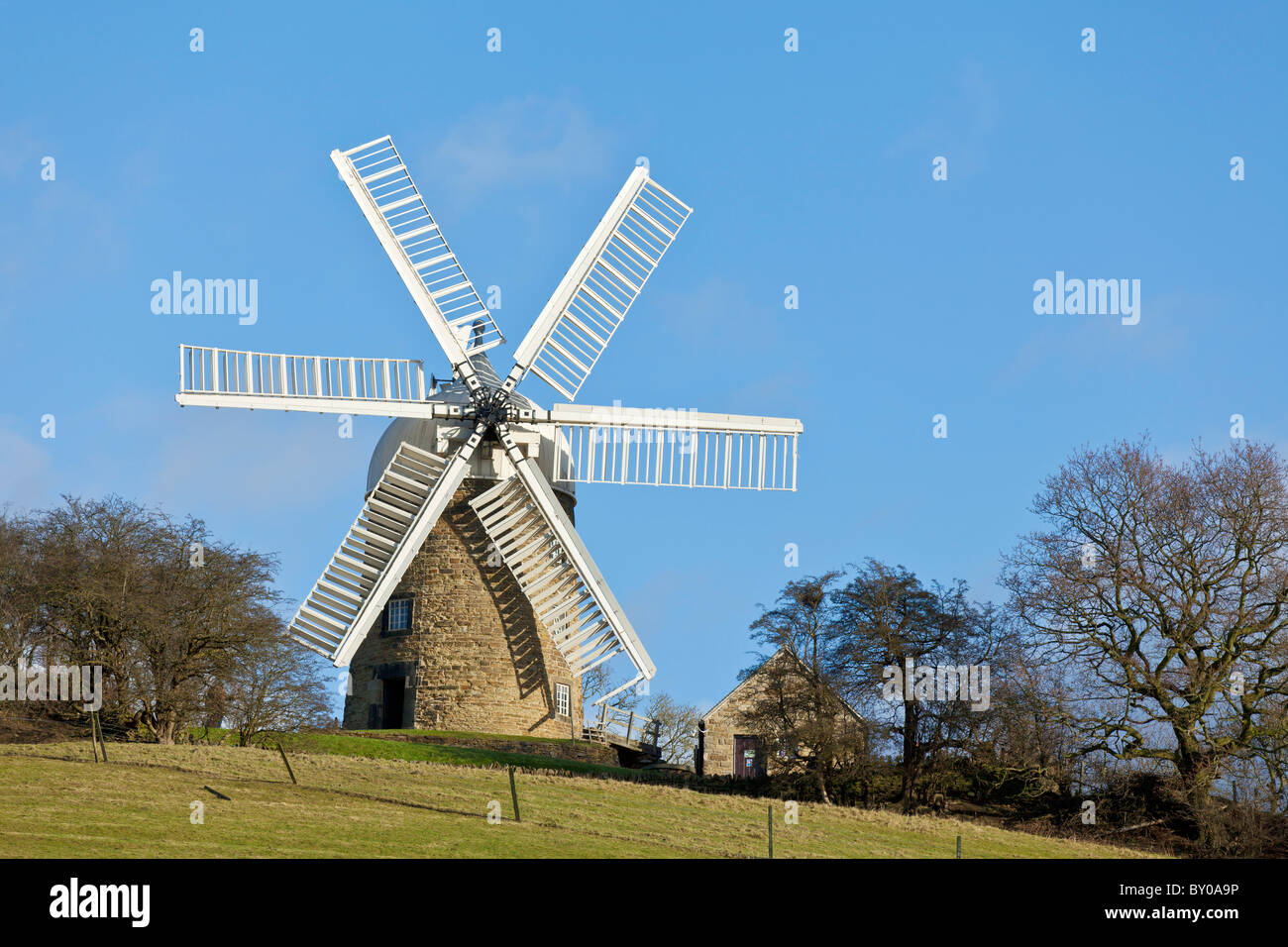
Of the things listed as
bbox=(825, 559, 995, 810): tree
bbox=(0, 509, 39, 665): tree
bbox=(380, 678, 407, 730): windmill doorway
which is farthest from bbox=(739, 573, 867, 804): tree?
bbox=(0, 509, 39, 665): tree

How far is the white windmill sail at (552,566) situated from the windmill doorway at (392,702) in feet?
14.6

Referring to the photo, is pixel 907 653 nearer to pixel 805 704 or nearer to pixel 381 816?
pixel 805 704

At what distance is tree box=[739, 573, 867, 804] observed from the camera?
33438mm

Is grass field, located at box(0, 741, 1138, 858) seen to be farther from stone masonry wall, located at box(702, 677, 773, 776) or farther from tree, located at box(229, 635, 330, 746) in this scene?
stone masonry wall, located at box(702, 677, 773, 776)

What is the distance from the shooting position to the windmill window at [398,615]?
35.4 meters

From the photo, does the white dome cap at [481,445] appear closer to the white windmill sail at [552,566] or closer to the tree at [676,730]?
the white windmill sail at [552,566]

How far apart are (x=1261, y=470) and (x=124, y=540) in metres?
28.1

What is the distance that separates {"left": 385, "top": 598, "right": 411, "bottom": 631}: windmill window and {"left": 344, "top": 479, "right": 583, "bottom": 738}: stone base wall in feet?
0.58

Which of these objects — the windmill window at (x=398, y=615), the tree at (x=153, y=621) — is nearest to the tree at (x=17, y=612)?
the tree at (x=153, y=621)

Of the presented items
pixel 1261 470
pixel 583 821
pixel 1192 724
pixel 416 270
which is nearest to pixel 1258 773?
pixel 1192 724

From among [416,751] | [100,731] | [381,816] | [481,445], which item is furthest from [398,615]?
[381,816]

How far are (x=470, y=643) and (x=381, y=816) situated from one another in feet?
39.4
